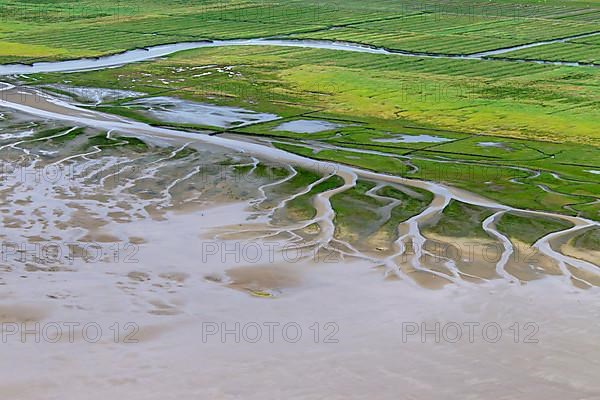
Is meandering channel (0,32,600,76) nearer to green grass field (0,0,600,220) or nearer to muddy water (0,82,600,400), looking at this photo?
green grass field (0,0,600,220)

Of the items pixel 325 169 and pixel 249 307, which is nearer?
pixel 249 307

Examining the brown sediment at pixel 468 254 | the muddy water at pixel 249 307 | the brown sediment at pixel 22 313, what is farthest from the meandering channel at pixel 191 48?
the brown sediment at pixel 22 313

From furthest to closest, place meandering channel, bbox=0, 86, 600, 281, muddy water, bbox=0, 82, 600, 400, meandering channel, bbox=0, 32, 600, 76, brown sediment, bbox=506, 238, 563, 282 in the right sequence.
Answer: meandering channel, bbox=0, 32, 600, 76 → meandering channel, bbox=0, 86, 600, 281 → brown sediment, bbox=506, 238, 563, 282 → muddy water, bbox=0, 82, 600, 400

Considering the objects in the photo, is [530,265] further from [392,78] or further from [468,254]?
[392,78]

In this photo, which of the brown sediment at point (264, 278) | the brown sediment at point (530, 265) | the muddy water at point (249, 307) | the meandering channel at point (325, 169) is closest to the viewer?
the muddy water at point (249, 307)

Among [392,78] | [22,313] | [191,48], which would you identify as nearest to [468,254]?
[22,313]

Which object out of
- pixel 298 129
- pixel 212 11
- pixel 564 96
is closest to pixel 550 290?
pixel 298 129

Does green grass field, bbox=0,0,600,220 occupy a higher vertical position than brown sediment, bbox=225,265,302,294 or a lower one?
lower

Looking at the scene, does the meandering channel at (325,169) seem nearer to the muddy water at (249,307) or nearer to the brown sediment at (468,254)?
the muddy water at (249,307)

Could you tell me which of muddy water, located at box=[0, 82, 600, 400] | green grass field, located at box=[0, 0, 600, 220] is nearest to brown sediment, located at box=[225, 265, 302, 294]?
muddy water, located at box=[0, 82, 600, 400]
